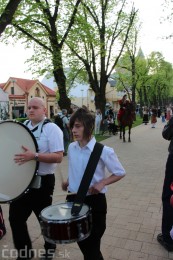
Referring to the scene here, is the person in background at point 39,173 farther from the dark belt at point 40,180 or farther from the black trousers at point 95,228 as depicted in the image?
the black trousers at point 95,228

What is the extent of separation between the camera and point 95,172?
256 cm

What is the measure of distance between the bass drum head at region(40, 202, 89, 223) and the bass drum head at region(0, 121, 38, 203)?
518mm

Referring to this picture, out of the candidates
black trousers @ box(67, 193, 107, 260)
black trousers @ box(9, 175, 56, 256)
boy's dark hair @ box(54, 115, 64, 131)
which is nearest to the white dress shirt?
black trousers @ box(67, 193, 107, 260)

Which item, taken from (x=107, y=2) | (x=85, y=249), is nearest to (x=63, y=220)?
(x=85, y=249)

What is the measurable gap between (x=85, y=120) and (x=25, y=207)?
51.9 inches

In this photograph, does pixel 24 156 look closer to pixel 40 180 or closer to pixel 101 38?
pixel 40 180

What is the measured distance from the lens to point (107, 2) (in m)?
19.9

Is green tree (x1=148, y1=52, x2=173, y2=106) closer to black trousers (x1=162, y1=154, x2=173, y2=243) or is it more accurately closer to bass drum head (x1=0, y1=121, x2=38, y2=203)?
black trousers (x1=162, y1=154, x2=173, y2=243)

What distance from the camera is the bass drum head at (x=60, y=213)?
89.6 inches

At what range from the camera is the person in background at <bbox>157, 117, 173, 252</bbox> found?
3.40 meters

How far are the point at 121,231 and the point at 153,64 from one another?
46.1m

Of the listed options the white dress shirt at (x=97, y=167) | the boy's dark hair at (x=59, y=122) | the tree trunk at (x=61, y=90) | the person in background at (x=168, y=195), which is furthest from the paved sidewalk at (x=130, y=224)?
the tree trunk at (x=61, y=90)

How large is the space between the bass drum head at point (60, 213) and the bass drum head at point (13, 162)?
0.52 meters

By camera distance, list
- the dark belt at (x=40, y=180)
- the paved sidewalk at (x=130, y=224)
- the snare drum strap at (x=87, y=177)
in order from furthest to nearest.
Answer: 1. the paved sidewalk at (x=130, y=224)
2. the dark belt at (x=40, y=180)
3. the snare drum strap at (x=87, y=177)
